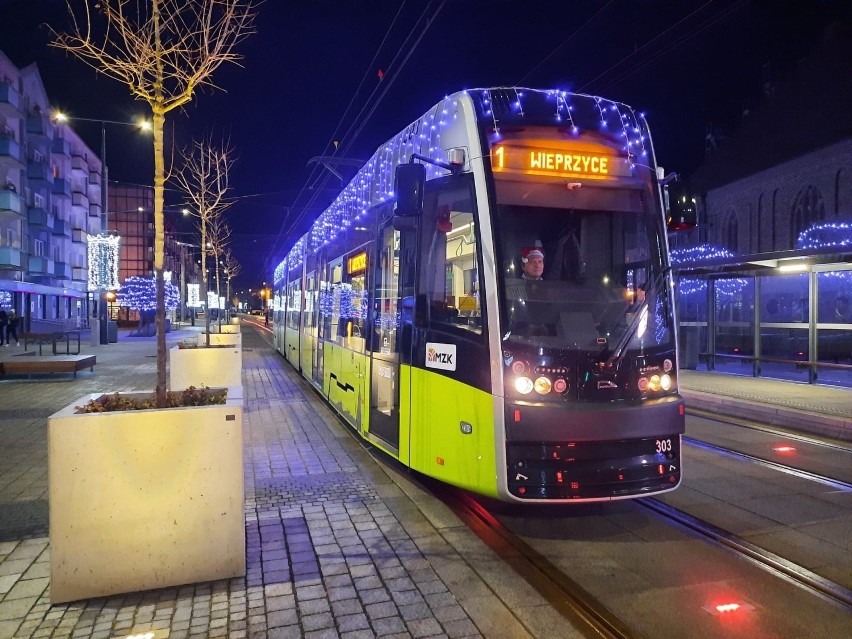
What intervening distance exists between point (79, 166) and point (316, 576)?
59513 mm

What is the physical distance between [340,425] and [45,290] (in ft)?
120

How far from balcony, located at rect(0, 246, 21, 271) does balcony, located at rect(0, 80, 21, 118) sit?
8609 mm

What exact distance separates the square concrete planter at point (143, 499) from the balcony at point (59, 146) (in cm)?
5250

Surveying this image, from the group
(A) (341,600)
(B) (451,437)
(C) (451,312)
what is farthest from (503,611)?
(C) (451,312)

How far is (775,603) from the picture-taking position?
406 cm

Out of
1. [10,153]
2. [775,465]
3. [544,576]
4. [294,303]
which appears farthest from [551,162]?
[10,153]

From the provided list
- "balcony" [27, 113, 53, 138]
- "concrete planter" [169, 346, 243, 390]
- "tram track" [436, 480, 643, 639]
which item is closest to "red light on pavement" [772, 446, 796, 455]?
"tram track" [436, 480, 643, 639]

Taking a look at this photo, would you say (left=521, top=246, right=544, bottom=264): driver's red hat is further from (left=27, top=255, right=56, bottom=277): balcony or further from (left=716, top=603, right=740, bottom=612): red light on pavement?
(left=27, top=255, right=56, bottom=277): balcony

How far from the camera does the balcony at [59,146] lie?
4852cm

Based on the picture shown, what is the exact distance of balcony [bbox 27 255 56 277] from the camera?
4196 cm

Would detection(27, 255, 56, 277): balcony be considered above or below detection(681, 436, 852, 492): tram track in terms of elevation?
above

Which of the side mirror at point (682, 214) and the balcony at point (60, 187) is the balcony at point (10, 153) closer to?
the balcony at point (60, 187)

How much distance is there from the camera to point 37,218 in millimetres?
42406

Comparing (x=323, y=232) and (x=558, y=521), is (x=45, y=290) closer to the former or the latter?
(x=323, y=232)
